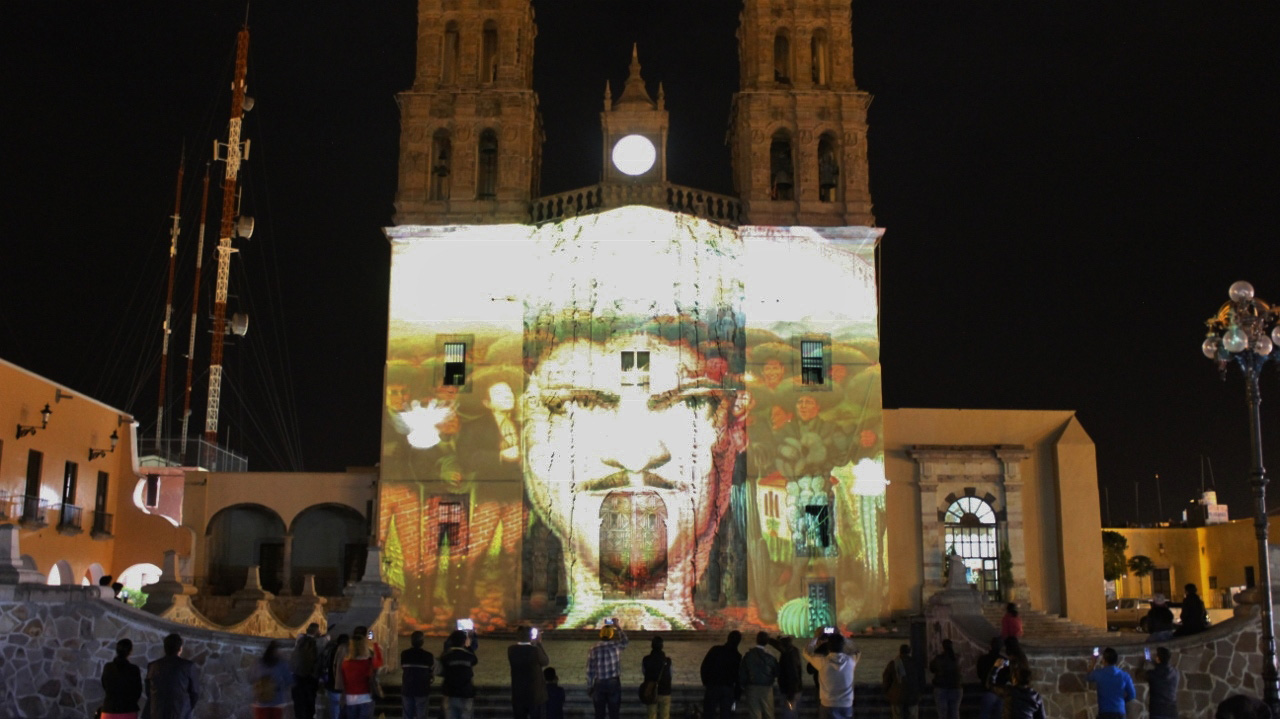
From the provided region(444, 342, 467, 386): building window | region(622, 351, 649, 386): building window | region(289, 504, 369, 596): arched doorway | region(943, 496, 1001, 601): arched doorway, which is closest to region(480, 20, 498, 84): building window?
region(444, 342, 467, 386): building window

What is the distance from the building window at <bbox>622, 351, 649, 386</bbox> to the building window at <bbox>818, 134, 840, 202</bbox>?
5.90m

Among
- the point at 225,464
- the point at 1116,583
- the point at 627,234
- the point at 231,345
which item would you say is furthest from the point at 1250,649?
the point at 1116,583

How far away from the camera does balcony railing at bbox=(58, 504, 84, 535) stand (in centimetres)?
2894

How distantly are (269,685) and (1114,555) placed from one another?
136ft

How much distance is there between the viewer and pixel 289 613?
28.3 meters

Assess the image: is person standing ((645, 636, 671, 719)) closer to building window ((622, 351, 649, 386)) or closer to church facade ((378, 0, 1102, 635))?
church facade ((378, 0, 1102, 635))

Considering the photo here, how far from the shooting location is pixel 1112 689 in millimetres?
12094

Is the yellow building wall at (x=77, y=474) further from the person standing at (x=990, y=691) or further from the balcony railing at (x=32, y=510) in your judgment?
the person standing at (x=990, y=691)

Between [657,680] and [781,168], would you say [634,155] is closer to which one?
[781,168]

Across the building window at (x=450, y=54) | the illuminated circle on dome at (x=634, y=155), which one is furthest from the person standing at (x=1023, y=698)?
the building window at (x=450, y=54)

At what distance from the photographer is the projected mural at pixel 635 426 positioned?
89.8 ft

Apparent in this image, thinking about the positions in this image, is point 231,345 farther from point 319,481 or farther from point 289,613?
point 289,613

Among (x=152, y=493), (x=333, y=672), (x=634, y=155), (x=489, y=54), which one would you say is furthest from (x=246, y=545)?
(x=333, y=672)

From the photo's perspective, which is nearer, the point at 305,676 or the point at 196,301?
the point at 305,676
